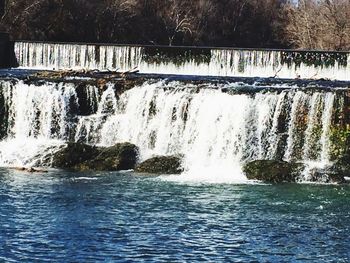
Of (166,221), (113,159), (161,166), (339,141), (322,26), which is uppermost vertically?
(322,26)

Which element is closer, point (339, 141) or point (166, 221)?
point (166, 221)

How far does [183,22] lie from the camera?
71.1m

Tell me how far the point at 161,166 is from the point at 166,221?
324 inches

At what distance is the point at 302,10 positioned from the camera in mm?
67938

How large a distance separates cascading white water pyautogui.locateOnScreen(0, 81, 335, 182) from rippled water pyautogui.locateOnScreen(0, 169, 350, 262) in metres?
3.28

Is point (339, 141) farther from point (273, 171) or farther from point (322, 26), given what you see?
point (322, 26)

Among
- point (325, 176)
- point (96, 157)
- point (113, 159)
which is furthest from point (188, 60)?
point (325, 176)

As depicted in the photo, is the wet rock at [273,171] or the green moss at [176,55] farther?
the green moss at [176,55]

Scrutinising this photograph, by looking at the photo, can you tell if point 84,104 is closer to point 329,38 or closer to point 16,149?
point 16,149

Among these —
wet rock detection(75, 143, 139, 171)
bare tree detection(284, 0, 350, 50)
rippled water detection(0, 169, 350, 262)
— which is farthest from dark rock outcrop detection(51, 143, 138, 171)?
bare tree detection(284, 0, 350, 50)

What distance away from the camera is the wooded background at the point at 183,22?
191ft

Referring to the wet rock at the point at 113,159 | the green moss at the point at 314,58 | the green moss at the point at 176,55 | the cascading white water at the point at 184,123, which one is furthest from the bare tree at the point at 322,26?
the wet rock at the point at 113,159

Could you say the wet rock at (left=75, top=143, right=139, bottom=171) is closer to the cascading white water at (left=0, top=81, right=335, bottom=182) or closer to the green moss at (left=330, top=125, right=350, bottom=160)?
the cascading white water at (left=0, top=81, right=335, bottom=182)

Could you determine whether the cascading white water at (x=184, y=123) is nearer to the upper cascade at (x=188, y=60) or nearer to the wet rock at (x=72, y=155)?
the wet rock at (x=72, y=155)
